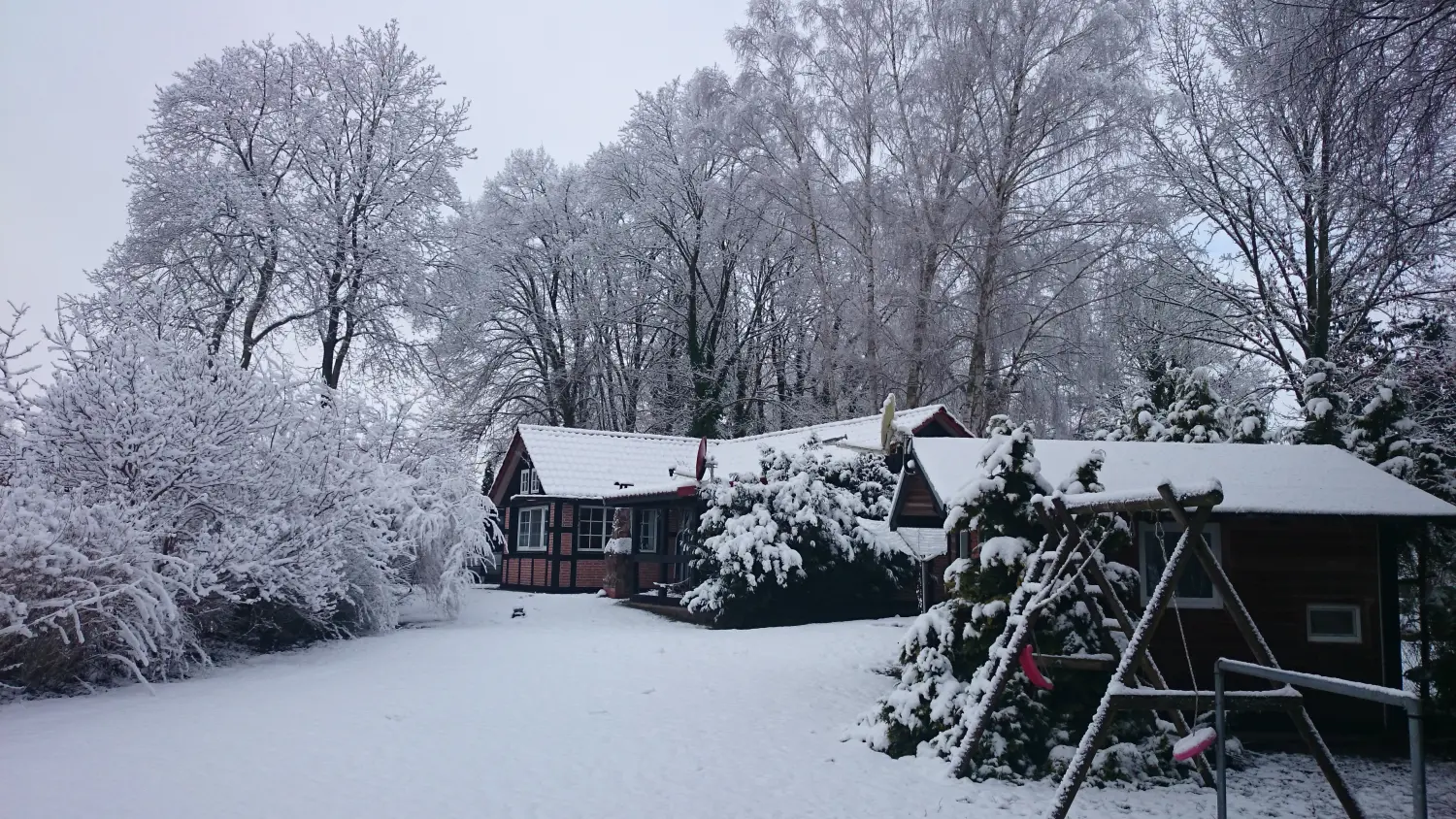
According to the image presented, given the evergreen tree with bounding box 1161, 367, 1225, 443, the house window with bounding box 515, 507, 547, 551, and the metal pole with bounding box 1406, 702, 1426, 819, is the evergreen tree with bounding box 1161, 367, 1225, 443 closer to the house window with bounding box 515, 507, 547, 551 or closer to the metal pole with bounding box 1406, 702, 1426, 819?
the metal pole with bounding box 1406, 702, 1426, 819

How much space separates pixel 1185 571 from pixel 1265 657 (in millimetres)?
2724

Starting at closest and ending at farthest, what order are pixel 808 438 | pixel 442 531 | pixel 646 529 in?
pixel 442 531, pixel 808 438, pixel 646 529

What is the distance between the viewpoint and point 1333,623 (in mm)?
9250

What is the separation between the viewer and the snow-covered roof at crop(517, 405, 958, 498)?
2289 cm

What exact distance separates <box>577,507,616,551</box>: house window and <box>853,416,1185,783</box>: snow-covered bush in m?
15.9

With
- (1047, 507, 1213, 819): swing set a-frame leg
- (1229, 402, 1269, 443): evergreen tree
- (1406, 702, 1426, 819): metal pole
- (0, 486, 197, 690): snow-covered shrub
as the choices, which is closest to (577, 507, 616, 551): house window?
(0, 486, 197, 690): snow-covered shrub

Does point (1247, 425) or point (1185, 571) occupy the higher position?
point (1247, 425)

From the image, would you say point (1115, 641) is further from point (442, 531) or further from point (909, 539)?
point (442, 531)

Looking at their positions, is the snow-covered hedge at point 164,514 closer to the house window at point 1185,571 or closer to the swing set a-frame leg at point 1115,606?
the swing set a-frame leg at point 1115,606

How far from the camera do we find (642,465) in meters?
25.5

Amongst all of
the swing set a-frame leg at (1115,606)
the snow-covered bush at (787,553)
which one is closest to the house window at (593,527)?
the snow-covered bush at (787,553)

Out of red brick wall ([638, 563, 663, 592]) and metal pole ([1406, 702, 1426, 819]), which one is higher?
metal pole ([1406, 702, 1426, 819])

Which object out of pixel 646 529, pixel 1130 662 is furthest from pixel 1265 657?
pixel 646 529

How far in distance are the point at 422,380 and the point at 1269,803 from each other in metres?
21.3
